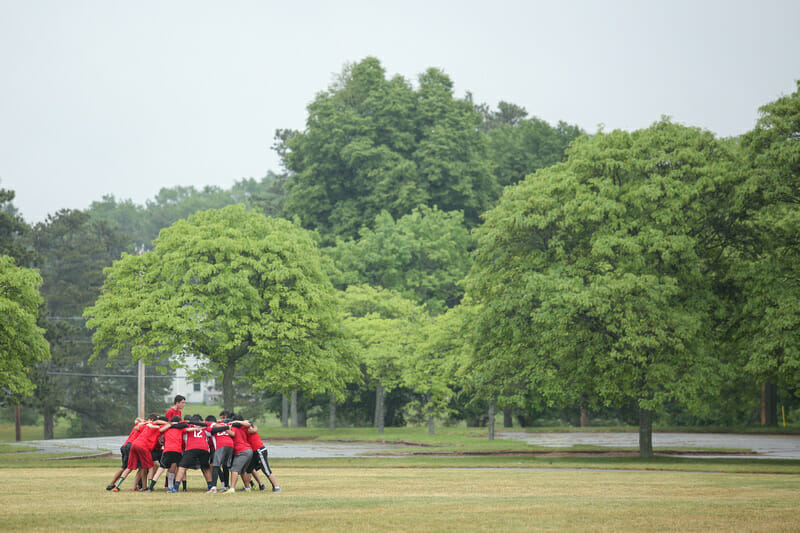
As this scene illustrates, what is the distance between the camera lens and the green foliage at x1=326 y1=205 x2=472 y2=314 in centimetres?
6538

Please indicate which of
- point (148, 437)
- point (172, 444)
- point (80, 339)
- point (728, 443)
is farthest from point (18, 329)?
point (80, 339)

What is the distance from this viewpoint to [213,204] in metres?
167

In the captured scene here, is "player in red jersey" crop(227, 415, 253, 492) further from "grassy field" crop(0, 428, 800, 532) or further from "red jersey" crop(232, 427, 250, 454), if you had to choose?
"grassy field" crop(0, 428, 800, 532)

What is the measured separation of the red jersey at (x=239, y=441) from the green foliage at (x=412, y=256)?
45.5 m

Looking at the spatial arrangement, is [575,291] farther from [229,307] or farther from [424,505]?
[424,505]

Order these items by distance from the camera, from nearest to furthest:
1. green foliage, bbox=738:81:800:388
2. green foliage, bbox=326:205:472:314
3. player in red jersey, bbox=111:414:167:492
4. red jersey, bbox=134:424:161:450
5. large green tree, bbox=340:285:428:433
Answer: player in red jersey, bbox=111:414:167:492 < red jersey, bbox=134:424:161:450 < green foliage, bbox=738:81:800:388 < large green tree, bbox=340:285:428:433 < green foliage, bbox=326:205:472:314

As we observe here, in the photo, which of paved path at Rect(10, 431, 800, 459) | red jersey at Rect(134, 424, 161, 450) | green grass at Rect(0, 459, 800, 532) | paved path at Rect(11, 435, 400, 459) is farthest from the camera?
paved path at Rect(10, 431, 800, 459)

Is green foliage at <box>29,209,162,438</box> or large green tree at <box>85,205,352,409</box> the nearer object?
large green tree at <box>85,205,352,409</box>

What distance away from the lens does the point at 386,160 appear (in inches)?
2835

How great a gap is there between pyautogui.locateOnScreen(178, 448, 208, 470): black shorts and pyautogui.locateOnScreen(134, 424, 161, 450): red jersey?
1069 mm

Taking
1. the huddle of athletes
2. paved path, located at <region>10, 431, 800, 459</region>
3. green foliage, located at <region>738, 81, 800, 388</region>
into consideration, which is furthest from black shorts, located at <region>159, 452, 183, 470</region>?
green foliage, located at <region>738, 81, 800, 388</region>

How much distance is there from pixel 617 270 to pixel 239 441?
20204 mm

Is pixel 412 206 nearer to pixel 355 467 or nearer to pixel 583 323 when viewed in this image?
pixel 583 323

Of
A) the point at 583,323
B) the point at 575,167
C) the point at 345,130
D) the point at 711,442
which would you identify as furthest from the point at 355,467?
the point at 345,130
